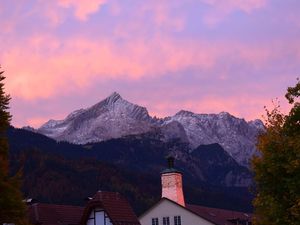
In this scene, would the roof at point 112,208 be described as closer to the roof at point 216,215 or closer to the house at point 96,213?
→ the house at point 96,213

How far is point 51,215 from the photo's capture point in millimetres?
75875

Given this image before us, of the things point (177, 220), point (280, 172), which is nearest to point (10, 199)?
point (280, 172)

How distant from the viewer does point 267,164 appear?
3947cm

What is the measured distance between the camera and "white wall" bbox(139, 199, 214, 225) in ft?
276

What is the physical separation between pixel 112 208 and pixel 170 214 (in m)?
13.3

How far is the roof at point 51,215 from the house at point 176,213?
10967mm

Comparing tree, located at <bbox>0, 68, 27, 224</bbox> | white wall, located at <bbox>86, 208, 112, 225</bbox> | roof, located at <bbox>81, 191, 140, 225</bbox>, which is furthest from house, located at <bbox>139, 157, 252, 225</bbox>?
tree, located at <bbox>0, 68, 27, 224</bbox>

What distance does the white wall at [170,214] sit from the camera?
84.2 meters

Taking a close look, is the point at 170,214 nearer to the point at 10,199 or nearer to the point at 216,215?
the point at 216,215

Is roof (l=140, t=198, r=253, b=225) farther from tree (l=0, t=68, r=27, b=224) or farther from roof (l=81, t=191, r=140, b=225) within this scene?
tree (l=0, t=68, r=27, b=224)

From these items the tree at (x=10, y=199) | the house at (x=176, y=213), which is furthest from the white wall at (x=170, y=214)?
the tree at (x=10, y=199)

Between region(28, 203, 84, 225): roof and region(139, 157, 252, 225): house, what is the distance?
11.0 meters

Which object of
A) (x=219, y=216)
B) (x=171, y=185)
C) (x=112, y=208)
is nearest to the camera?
(x=112, y=208)

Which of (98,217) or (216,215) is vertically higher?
(216,215)
